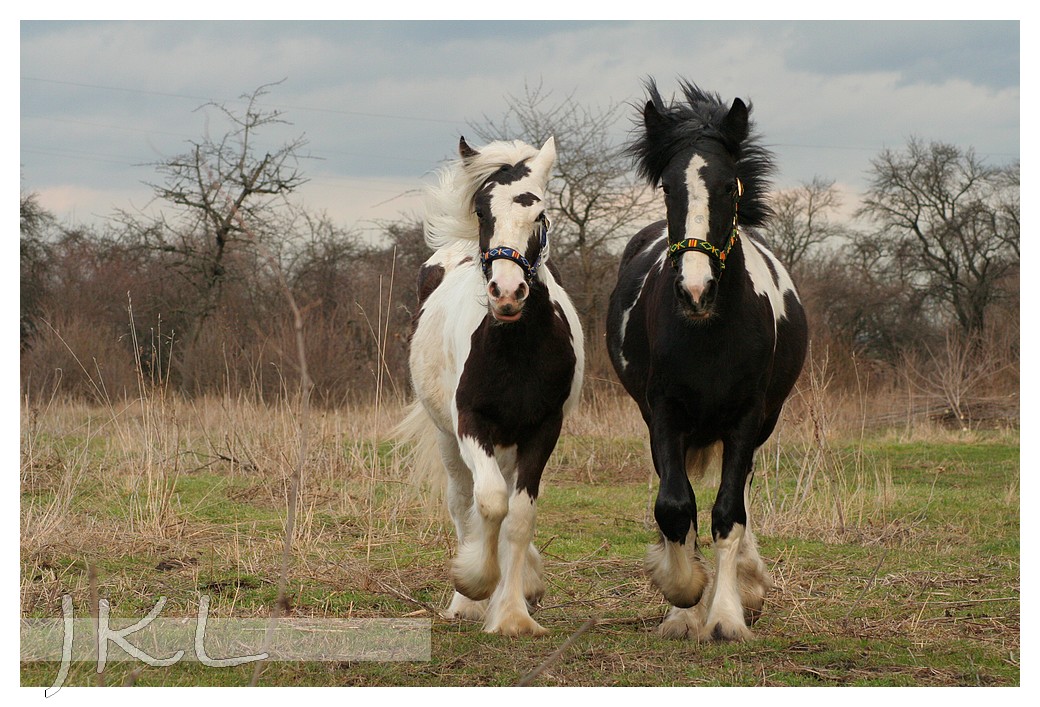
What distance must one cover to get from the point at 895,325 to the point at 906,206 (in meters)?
4.64

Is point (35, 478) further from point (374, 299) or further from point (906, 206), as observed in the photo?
point (906, 206)

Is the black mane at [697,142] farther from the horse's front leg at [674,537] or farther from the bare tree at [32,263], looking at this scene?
the bare tree at [32,263]

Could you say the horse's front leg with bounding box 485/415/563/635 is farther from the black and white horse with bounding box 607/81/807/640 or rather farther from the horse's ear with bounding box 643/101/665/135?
the horse's ear with bounding box 643/101/665/135

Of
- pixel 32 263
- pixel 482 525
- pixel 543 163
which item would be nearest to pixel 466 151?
pixel 543 163

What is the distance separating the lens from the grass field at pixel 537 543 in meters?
4.45

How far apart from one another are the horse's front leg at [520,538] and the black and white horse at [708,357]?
0.60 meters

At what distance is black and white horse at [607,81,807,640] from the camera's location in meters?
4.83

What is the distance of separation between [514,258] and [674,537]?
1.55m

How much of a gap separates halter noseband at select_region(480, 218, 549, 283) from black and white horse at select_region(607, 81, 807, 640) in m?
0.64

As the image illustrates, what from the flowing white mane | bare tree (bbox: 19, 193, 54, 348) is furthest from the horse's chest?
bare tree (bbox: 19, 193, 54, 348)

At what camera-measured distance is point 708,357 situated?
5.05m

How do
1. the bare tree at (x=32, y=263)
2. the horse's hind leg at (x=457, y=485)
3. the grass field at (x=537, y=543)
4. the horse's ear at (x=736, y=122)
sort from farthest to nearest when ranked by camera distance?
the bare tree at (x=32, y=263)
the horse's hind leg at (x=457, y=485)
the horse's ear at (x=736, y=122)
the grass field at (x=537, y=543)

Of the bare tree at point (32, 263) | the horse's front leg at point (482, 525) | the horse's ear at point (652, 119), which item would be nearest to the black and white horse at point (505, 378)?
the horse's front leg at point (482, 525)

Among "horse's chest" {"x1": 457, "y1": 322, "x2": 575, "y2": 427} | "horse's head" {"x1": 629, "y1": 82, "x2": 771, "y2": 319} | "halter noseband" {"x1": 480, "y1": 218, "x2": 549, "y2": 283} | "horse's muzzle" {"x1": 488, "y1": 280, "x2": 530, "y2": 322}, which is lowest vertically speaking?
"horse's chest" {"x1": 457, "y1": 322, "x2": 575, "y2": 427}
